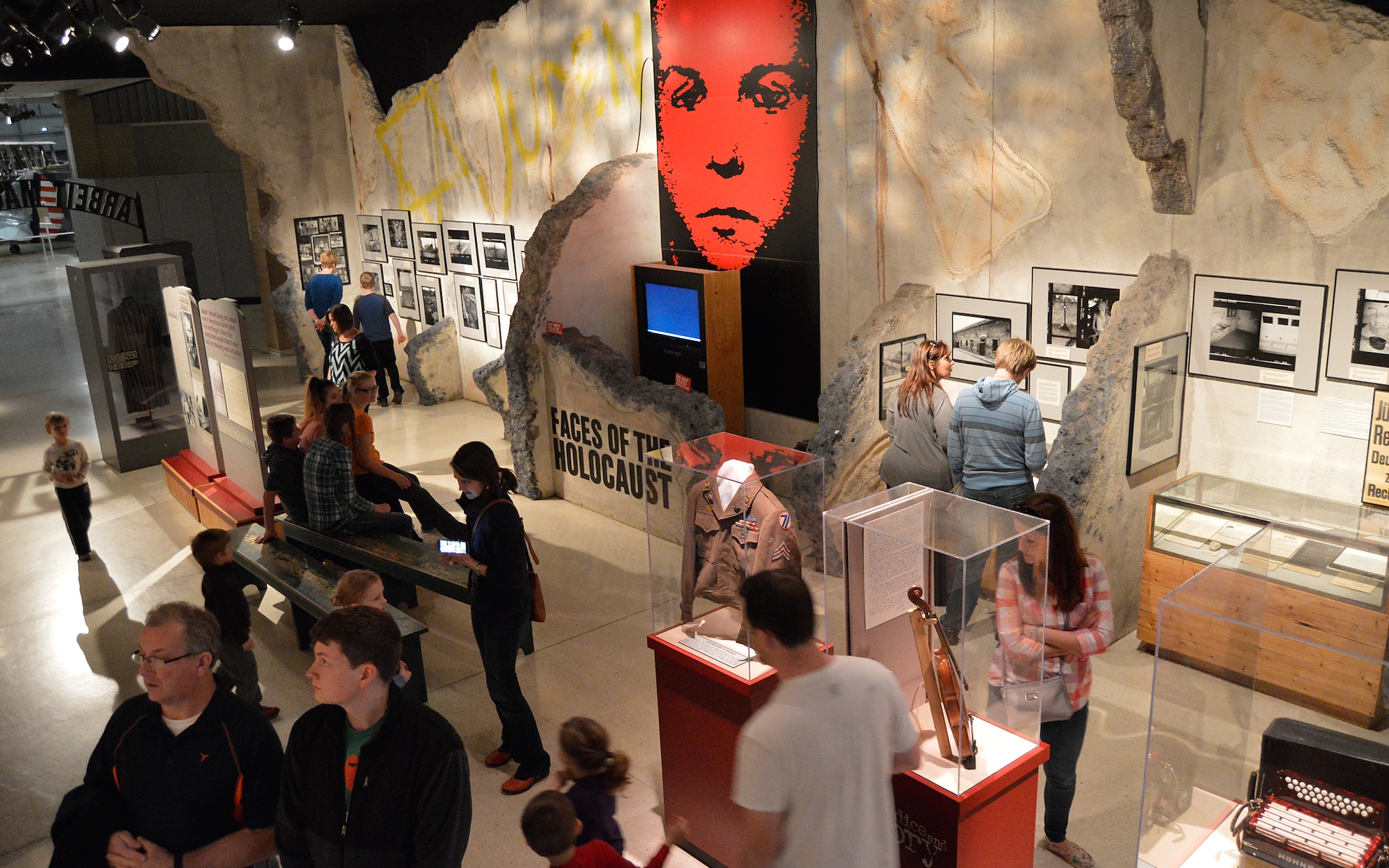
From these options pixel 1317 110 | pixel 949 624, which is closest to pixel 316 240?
pixel 1317 110

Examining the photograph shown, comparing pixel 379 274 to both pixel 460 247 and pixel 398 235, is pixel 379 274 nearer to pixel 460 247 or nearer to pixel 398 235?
pixel 398 235

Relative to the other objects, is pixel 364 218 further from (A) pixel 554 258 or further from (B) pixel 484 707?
(B) pixel 484 707

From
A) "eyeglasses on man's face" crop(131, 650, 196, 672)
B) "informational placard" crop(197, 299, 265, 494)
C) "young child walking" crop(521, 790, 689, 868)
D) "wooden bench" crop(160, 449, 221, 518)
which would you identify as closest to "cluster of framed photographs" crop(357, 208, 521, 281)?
"informational placard" crop(197, 299, 265, 494)

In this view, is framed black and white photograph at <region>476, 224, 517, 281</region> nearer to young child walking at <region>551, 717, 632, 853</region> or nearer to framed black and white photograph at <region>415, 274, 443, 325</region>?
framed black and white photograph at <region>415, 274, 443, 325</region>

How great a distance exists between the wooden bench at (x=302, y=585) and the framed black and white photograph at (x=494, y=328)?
16.9ft

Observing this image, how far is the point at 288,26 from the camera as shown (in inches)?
436

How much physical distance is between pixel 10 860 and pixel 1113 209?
6.44 meters

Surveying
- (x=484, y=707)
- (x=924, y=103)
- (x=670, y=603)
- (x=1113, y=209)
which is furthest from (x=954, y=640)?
(x=924, y=103)

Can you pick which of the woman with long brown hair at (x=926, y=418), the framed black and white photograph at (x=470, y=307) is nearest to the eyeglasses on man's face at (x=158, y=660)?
the woman with long brown hair at (x=926, y=418)

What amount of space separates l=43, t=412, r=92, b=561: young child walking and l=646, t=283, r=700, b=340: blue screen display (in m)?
4.55

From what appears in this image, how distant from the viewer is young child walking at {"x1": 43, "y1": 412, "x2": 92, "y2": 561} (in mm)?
7746

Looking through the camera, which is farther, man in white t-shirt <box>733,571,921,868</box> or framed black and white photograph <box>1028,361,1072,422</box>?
framed black and white photograph <box>1028,361,1072,422</box>

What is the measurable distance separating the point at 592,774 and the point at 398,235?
11757mm

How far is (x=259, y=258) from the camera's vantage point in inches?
645
